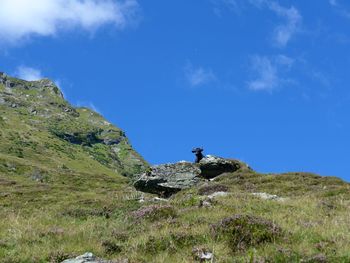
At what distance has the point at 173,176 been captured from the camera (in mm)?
39531

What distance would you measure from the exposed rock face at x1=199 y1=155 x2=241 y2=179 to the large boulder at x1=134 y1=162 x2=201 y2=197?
1.95 meters

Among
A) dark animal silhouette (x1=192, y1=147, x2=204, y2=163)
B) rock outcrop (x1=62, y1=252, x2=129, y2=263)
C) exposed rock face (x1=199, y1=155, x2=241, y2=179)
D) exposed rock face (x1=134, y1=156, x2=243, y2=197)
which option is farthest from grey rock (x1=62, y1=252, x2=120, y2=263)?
dark animal silhouette (x1=192, y1=147, x2=204, y2=163)

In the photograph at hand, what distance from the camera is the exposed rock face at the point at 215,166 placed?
42750mm

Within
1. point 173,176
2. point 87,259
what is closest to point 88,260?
point 87,259

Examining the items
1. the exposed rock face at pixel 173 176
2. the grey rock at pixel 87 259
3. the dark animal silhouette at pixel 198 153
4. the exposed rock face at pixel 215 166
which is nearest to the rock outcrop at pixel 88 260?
the grey rock at pixel 87 259

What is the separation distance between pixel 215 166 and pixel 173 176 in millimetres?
5424

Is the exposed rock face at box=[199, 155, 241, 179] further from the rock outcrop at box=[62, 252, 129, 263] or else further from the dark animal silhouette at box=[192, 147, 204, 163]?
the rock outcrop at box=[62, 252, 129, 263]

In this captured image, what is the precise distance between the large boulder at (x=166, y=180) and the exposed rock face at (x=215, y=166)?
195 centimetres

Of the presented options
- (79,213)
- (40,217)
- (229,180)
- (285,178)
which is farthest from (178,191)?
(40,217)

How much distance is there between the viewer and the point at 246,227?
12.3 metres

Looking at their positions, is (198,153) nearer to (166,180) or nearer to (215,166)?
(215,166)

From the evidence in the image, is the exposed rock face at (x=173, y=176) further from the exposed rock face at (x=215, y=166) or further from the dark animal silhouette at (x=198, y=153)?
the dark animal silhouette at (x=198, y=153)

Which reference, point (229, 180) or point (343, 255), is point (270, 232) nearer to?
point (343, 255)

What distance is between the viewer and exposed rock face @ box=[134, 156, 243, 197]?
127 feet
